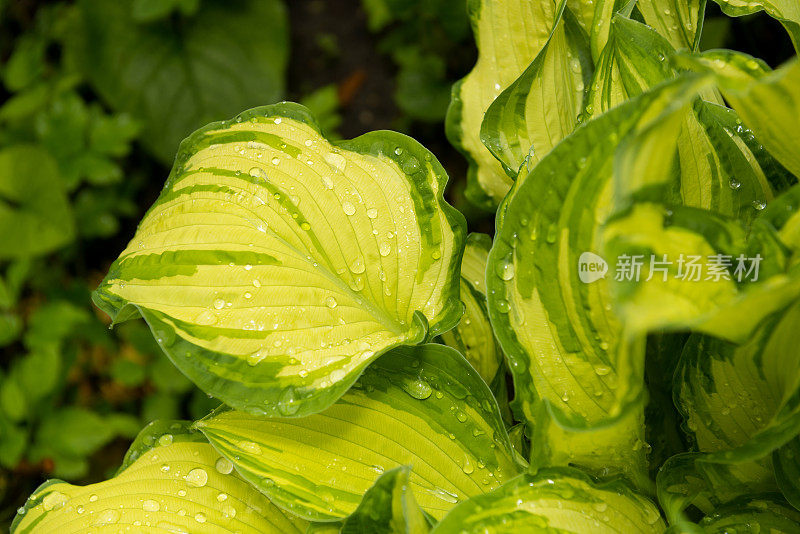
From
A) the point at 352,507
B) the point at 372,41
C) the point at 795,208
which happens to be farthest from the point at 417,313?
the point at 372,41

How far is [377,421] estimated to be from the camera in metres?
0.70

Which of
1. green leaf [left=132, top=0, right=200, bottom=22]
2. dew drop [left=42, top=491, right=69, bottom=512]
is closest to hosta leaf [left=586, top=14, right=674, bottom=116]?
dew drop [left=42, top=491, right=69, bottom=512]

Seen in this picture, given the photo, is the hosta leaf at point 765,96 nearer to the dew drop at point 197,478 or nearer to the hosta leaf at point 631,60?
the hosta leaf at point 631,60

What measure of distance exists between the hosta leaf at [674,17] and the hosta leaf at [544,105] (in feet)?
0.25

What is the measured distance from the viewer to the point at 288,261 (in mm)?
699

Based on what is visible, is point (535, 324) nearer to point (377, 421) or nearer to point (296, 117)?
point (377, 421)

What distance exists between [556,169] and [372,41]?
190 centimetres

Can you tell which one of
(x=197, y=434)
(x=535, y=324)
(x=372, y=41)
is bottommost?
(x=372, y=41)

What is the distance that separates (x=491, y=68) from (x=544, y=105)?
12 centimetres

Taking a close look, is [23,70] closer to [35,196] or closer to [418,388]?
[35,196]

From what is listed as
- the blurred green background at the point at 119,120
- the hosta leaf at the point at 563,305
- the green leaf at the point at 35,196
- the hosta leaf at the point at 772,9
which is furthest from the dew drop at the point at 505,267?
the green leaf at the point at 35,196

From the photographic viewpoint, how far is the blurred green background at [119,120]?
146 cm

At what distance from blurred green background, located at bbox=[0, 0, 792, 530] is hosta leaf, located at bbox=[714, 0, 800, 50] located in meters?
0.79

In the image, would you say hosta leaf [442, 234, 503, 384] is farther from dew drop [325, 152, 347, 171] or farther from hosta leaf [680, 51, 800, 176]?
hosta leaf [680, 51, 800, 176]
